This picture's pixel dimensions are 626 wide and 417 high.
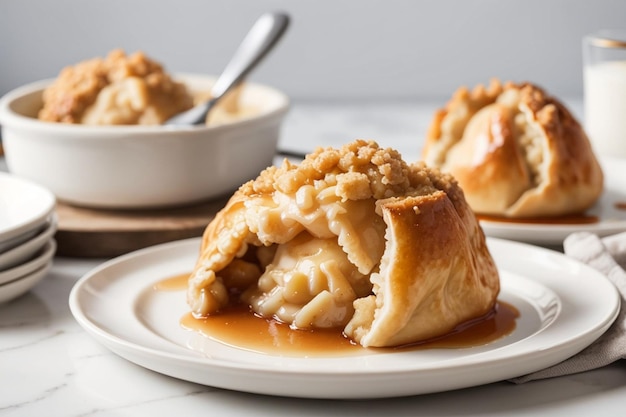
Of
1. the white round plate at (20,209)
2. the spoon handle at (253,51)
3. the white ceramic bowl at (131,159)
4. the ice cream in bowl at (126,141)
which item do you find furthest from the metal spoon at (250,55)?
the white round plate at (20,209)

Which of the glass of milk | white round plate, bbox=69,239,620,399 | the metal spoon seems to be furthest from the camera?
the glass of milk

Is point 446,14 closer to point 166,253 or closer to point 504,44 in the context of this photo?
point 504,44

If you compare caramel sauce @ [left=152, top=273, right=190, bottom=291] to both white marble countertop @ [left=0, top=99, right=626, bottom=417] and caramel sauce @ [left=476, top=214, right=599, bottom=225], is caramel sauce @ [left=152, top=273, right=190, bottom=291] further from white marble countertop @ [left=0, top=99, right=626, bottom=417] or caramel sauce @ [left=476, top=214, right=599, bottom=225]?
caramel sauce @ [left=476, top=214, right=599, bottom=225]

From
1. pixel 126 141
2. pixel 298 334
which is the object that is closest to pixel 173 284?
pixel 298 334

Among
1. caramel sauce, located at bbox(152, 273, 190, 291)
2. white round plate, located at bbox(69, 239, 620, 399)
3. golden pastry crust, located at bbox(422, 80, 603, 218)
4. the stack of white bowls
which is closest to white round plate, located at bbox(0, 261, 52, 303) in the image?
the stack of white bowls

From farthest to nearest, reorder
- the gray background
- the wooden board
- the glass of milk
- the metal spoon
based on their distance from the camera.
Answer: the gray background → the glass of milk → the metal spoon → the wooden board

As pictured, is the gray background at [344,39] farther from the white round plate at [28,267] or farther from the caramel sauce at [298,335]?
the caramel sauce at [298,335]
